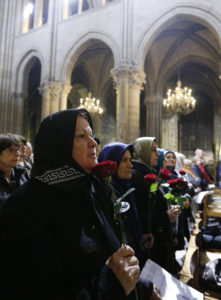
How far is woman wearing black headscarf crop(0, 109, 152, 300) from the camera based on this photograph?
76cm

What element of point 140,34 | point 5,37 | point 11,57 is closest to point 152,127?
point 140,34

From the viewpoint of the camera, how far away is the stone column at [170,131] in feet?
51.3

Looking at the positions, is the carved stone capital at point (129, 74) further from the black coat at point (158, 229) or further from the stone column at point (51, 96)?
the black coat at point (158, 229)

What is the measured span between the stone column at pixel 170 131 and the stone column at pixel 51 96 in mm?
7996

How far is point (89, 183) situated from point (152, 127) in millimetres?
12132

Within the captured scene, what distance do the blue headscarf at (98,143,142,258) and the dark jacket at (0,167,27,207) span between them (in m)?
0.98

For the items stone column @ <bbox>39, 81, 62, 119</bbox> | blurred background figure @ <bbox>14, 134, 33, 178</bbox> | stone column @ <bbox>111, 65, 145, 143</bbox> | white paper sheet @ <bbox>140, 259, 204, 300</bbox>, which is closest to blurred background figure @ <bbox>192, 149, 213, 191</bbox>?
stone column @ <bbox>111, 65, 145, 143</bbox>

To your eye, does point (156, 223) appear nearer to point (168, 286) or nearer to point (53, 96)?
point (168, 286)

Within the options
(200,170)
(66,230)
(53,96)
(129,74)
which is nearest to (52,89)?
(53,96)

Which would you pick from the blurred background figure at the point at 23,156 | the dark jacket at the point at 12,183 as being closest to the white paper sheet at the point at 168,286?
the dark jacket at the point at 12,183

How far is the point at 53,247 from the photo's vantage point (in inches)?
31.8

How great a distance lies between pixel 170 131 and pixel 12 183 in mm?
14891

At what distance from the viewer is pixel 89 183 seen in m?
1.09

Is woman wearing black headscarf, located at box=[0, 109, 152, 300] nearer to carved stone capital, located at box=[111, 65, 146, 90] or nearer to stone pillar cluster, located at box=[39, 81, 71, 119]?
carved stone capital, located at box=[111, 65, 146, 90]
